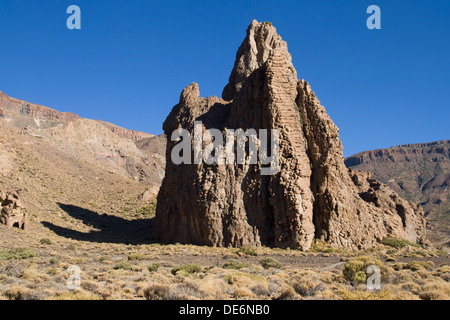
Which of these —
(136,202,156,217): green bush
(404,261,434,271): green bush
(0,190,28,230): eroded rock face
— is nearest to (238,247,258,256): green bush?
(404,261,434,271): green bush

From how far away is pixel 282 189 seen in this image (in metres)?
27.1

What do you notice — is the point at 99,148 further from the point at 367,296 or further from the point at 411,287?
the point at 367,296

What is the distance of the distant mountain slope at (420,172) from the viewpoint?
96688 mm

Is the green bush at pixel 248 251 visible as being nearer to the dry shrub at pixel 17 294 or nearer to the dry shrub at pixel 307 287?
the dry shrub at pixel 307 287

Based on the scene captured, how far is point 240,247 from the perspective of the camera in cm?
2662

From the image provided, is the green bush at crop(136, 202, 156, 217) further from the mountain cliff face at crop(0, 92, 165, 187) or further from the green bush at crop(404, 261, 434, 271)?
the green bush at crop(404, 261, 434, 271)

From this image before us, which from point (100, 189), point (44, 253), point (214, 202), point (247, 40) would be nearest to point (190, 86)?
point (247, 40)

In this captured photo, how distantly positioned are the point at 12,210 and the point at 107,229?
1135 centimetres

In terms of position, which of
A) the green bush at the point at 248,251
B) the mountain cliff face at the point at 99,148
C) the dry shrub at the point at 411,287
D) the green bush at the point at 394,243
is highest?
the mountain cliff face at the point at 99,148

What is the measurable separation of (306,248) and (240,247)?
14.1ft

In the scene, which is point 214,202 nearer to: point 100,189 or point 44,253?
point 44,253

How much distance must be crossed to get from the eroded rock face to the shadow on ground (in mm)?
3304

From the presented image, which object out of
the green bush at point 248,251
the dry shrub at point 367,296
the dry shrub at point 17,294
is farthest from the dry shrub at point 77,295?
the green bush at point 248,251

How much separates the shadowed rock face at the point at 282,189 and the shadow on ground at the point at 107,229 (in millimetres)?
8091
